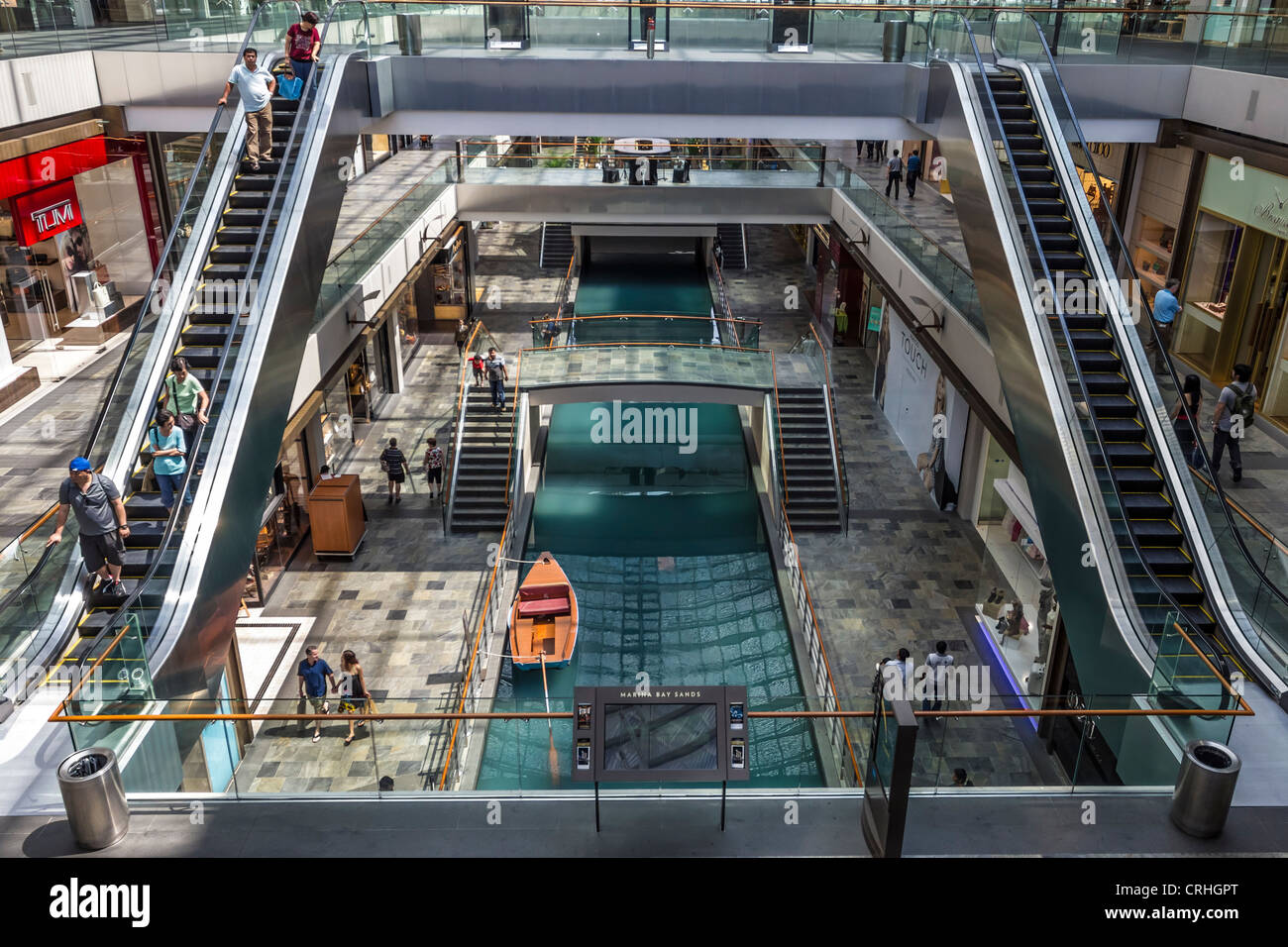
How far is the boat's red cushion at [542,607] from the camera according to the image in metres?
16.2

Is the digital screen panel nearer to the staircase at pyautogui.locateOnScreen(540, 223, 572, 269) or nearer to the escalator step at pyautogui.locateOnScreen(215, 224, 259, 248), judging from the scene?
the escalator step at pyautogui.locateOnScreen(215, 224, 259, 248)

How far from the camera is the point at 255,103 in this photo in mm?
12391

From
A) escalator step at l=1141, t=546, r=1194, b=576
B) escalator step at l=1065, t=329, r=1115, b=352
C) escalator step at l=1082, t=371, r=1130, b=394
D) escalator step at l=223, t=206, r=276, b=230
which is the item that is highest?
escalator step at l=223, t=206, r=276, b=230

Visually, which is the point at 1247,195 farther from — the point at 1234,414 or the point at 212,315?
the point at 212,315

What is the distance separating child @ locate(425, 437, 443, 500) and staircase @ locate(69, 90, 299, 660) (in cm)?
782

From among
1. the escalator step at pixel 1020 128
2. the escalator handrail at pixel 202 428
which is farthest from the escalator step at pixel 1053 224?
the escalator handrail at pixel 202 428

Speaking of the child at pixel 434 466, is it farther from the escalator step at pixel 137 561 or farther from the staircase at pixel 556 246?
the staircase at pixel 556 246

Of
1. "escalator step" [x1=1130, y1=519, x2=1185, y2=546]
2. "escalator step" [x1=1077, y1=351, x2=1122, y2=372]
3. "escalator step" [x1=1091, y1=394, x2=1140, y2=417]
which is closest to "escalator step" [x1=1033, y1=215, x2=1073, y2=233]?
"escalator step" [x1=1077, y1=351, x2=1122, y2=372]

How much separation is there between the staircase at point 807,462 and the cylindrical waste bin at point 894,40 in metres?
7.05

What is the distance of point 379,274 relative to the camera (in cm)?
1889

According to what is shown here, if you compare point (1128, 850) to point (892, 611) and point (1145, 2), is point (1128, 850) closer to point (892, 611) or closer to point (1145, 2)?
point (892, 611)

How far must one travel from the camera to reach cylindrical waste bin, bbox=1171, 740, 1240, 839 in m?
6.16

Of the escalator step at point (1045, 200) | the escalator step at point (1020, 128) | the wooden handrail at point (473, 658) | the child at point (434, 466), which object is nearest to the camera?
the wooden handrail at point (473, 658)

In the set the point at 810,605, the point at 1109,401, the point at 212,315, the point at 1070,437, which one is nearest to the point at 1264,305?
the point at 1109,401
